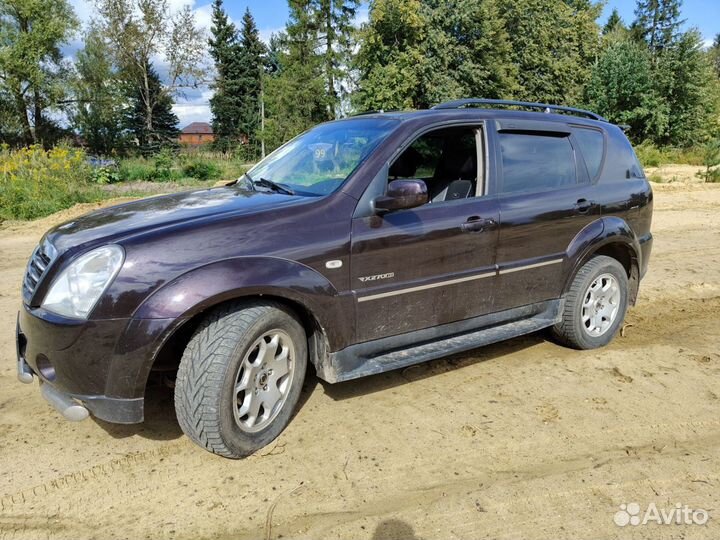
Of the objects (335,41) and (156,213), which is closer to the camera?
(156,213)

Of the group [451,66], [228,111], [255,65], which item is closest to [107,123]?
[228,111]

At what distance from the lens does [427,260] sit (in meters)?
3.66

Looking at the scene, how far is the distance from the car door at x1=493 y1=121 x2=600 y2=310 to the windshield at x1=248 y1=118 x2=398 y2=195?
103cm

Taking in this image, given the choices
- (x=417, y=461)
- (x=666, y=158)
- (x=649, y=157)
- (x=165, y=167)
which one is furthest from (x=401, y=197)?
(x=666, y=158)

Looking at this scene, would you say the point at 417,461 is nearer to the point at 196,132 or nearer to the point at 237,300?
the point at 237,300

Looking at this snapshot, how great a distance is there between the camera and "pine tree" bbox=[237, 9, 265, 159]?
187ft

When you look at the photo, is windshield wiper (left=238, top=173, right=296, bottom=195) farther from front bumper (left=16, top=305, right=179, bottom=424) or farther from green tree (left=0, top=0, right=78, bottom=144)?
green tree (left=0, top=0, right=78, bottom=144)

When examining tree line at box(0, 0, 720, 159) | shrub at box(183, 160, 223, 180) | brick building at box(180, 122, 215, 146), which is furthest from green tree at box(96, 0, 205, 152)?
brick building at box(180, 122, 215, 146)

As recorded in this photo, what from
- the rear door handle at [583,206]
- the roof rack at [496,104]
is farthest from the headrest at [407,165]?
the rear door handle at [583,206]

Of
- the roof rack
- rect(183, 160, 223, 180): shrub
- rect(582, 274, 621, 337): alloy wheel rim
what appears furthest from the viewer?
rect(183, 160, 223, 180): shrub

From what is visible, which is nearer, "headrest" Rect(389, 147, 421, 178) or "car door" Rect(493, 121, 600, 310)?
"car door" Rect(493, 121, 600, 310)

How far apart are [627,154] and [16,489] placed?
5.35 metres

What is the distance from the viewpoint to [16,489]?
113 inches

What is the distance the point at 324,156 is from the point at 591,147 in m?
2.47
